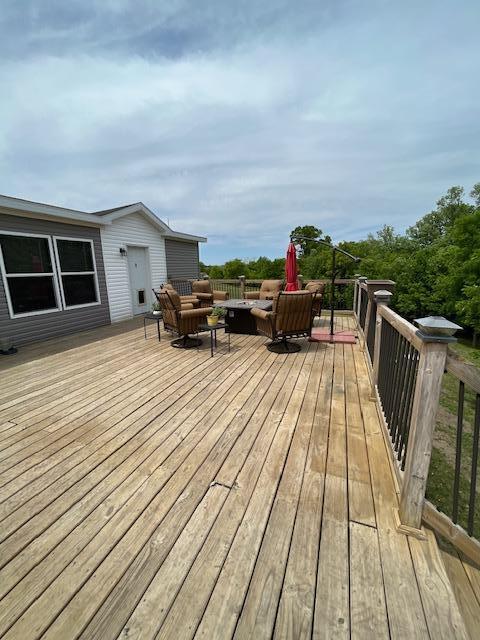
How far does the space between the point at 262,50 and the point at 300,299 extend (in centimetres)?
456

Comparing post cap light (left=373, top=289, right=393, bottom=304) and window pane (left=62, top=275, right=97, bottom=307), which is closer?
post cap light (left=373, top=289, right=393, bottom=304)

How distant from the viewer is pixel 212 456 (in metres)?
2.04

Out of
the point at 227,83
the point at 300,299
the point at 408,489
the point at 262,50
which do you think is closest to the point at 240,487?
the point at 408,489

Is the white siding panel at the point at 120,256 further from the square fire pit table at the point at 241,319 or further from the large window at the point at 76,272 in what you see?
the square fire pit table at the point at 241,319

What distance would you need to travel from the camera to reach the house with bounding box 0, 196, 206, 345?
511 cm

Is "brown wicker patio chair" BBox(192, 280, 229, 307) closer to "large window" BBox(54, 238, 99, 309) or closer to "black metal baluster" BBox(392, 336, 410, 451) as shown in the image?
"large window" BBox(54, 238, 99, 309)

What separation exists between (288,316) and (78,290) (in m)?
5.20

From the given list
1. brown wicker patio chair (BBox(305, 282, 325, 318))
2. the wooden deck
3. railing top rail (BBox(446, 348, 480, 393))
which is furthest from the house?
railing top rail (BBox(446, 348, 480, 393))

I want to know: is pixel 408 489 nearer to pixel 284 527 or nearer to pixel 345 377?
pixel 284 527

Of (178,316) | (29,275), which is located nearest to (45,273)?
(29,275)

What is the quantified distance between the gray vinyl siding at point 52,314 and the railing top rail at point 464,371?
21.4 ft

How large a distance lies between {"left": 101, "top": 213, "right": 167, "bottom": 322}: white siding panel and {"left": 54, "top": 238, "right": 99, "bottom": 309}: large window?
449mm

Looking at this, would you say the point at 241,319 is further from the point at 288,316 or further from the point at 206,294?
the point at 206,294

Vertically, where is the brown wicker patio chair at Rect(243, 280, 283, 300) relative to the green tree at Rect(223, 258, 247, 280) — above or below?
below
